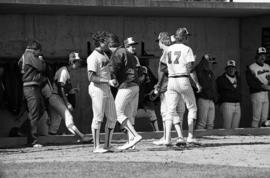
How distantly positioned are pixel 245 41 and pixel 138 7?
381 centimetres

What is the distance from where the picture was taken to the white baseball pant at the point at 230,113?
19250 millimetres

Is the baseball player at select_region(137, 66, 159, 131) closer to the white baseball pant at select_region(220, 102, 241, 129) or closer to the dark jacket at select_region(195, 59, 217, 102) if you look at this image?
the dark jacket at select_region(195, 59, 217, 102)

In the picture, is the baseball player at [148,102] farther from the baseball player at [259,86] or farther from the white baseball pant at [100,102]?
the white baseball pant at [100,102]

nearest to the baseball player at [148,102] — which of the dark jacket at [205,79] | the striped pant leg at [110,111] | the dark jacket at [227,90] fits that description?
the dark jacket at [205,79]

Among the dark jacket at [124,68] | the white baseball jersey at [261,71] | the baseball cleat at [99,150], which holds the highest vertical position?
the dark jacket at [124,68]

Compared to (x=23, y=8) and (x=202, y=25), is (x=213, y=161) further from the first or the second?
(x=202, y=25)

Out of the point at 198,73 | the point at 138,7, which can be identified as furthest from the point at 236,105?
the point at 138,7

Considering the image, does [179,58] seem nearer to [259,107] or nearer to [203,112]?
[203,112]

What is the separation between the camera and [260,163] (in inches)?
491

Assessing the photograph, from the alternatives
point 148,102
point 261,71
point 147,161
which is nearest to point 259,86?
point 261,71

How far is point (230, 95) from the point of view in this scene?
63.1 ft

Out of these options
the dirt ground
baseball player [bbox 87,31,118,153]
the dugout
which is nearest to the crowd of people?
baseball player [bbox 87,31,118,153]

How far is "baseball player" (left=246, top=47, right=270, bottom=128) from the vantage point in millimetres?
19188

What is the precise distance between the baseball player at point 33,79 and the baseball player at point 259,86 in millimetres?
5281
